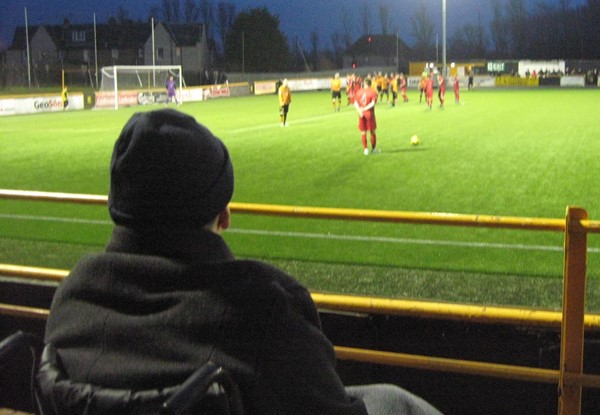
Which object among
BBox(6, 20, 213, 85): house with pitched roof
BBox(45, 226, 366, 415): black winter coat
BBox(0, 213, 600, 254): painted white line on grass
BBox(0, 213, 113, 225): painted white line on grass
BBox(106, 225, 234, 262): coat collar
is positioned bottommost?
BBox(0, 213, 600, 254): painted white line on grass

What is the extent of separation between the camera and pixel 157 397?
6.02ft

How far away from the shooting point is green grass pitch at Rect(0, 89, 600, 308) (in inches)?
322

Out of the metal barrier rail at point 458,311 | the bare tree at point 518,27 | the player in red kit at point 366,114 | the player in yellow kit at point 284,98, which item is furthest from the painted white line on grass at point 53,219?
the bare tree at point 518,27

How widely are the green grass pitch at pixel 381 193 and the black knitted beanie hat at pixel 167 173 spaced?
17.5 ft

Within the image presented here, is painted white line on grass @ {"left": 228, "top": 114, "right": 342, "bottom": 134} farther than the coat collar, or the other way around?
painted white line on grass @ {"left": 228, "top": 114, "right": 342, "bottom": 134}

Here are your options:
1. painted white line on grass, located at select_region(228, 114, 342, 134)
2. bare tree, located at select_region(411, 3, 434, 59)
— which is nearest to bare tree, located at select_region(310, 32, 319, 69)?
bare tree, located at select_region(411, 3, 434, 59)

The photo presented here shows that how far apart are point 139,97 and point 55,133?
18.8 metres

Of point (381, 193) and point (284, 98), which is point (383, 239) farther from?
point (284, 98)

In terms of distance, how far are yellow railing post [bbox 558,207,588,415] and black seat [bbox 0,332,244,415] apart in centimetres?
225

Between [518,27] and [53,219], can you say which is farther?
[518,27]

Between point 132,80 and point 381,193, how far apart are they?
3467 cm

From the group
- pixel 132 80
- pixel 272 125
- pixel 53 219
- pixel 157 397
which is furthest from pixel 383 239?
pixel 132 80

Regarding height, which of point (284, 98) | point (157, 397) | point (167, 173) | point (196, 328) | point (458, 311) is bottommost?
point (458, 311)

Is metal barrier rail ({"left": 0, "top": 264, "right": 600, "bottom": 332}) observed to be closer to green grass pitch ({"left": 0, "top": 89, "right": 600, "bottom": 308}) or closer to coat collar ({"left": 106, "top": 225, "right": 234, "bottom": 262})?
coat collar ({"left": 106, "top": 225, "right": 234, "bottom": 262})
